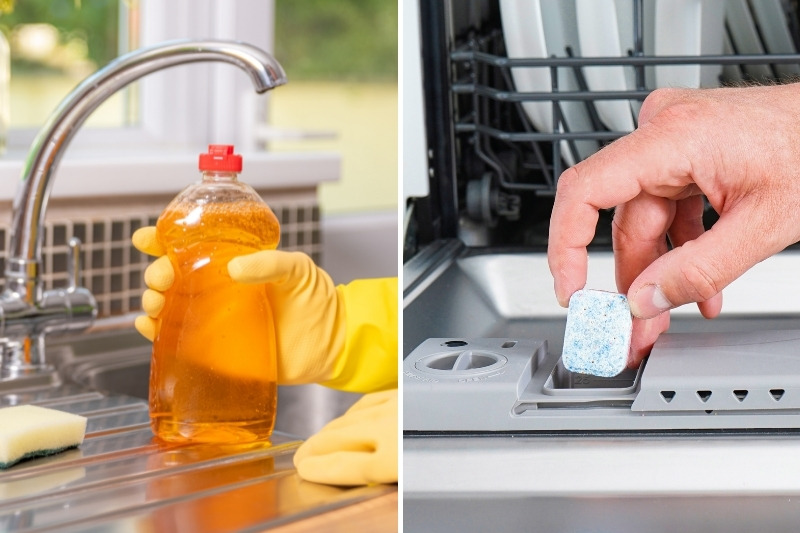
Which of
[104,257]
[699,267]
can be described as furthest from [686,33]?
[104,257]

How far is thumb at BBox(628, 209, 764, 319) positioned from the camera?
640mm

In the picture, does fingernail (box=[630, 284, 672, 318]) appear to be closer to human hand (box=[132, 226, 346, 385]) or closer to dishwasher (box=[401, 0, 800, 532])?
dishwasher (box=[401, 0, 800, 532])

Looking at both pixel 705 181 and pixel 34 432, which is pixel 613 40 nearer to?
pixel 705 181

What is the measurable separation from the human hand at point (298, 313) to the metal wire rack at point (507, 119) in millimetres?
173

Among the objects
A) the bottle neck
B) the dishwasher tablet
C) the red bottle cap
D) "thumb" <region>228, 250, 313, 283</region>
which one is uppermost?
the red bottle cap

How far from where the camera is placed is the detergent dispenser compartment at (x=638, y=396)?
22.0 inches

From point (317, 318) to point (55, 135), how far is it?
1.15 ft

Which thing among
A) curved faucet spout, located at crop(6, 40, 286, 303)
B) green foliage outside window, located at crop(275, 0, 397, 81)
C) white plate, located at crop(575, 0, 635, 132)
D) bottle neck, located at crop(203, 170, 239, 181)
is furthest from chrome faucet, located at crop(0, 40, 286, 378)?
green foliage outside window, located at crop(275, 0, 397, 81)

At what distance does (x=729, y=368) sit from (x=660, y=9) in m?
0.41

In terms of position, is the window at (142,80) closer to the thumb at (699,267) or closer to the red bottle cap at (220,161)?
the red bottle cap at (220,161)

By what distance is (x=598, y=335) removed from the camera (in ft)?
2.10

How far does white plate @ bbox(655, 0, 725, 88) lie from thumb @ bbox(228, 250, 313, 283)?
0.39 m

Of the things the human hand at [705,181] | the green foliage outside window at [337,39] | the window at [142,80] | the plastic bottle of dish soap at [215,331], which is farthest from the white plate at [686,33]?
the green foliage outside window at [337,39]

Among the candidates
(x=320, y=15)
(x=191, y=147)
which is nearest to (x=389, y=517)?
(x=191, y=147)
